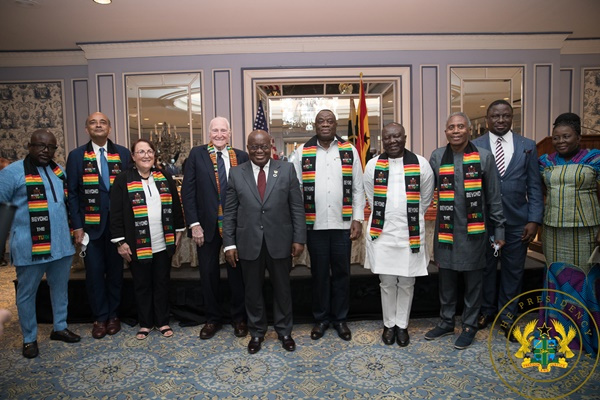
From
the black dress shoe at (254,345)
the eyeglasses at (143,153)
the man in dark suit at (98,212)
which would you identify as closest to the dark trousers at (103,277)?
the man in dark suit at (98,212)

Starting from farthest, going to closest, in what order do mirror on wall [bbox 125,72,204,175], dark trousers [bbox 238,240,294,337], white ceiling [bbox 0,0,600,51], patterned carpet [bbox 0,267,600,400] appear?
mirror on wall [bbox 125,72,204,175]
white ceiling [bbox 0,0,600,51]
dark trousers [bbox 238,240,294,337]
patterned carpet [bbox 0,267,600,400]

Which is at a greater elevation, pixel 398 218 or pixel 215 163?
pixel 215 163

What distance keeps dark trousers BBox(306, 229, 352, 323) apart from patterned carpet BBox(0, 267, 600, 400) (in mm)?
240

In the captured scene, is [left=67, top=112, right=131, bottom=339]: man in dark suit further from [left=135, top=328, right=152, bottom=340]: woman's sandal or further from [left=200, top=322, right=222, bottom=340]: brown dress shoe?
[left=200, top=322, right=222, bottom=340]: brown dress shoe

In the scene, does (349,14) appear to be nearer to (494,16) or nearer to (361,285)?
(494,16)

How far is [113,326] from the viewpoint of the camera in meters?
3.17

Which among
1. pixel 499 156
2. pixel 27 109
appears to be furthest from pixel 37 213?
pixel 27 109

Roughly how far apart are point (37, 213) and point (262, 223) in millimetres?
1600

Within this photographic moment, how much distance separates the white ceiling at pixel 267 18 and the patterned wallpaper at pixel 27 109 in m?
0.73

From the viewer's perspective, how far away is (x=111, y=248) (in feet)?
10.3

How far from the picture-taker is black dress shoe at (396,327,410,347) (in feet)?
9.32

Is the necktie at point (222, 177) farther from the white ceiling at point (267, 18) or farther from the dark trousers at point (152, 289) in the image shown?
the white ceiling at point (267, 18)

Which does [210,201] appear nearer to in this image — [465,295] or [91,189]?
[91,189]

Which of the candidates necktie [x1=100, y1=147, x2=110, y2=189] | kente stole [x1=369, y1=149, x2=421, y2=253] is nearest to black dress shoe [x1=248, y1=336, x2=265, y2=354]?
kente stole [x1=369, y1=149, x2=421, y2=253]
